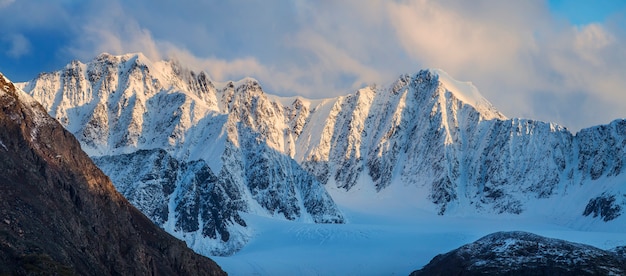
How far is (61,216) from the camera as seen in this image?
10600 centimetres

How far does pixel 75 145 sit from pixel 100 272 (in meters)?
37.2

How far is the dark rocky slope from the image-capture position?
148625 millimetres

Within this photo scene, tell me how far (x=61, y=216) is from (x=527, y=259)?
91558mm

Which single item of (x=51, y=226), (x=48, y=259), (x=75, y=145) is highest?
(x=75, y=145)

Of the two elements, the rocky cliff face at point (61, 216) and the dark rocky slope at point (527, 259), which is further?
the dark rocky slope at point (527, 259)

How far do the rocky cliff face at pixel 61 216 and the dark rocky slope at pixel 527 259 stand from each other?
52065mm

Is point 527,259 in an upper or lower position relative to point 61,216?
lower

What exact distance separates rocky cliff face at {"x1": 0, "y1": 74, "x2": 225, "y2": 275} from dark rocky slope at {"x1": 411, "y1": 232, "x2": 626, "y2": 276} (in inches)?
2050

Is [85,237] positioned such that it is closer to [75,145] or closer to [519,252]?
[75,145]

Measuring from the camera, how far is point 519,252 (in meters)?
159

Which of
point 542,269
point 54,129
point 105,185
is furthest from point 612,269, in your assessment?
point 54,129

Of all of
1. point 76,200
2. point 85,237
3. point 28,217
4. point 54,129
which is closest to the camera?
point 28,217

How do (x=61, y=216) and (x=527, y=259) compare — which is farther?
(x=527, y=259)

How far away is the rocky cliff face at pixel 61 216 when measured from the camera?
91.0 meters
